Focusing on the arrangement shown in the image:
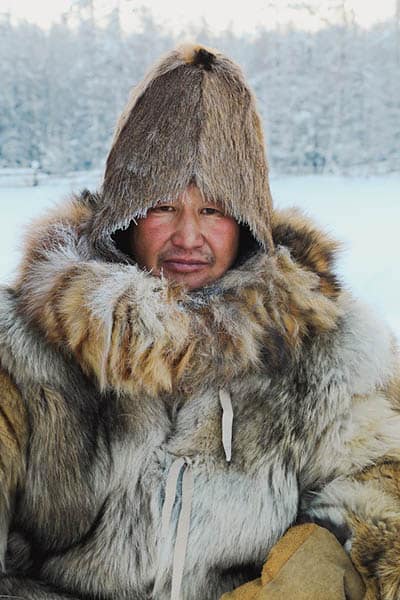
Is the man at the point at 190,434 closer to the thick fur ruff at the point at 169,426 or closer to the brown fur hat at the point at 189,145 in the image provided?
the thick fur ruff at the point at 169,426

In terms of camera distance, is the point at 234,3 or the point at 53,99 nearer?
the point at 234,3

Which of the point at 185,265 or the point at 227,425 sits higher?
the point at 185,265

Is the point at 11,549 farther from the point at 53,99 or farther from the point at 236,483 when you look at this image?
the point at 53,99

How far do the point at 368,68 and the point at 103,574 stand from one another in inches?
526

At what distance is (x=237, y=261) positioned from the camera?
1.49 m

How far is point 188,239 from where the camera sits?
140 cm

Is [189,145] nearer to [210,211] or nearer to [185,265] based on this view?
[210,211]

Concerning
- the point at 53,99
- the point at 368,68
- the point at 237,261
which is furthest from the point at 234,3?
the point at 237,261

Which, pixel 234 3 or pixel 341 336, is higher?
pixel 234 3

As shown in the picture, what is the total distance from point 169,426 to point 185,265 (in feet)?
1.18

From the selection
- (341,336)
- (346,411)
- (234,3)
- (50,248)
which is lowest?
(346,411)

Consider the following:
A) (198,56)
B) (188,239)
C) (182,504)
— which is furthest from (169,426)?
(198,56)

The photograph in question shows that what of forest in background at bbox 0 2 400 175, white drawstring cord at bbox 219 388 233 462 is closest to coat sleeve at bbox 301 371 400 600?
white drawstring cord at bbox 219 388 233 462

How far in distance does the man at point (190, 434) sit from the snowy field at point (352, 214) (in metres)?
0.22
